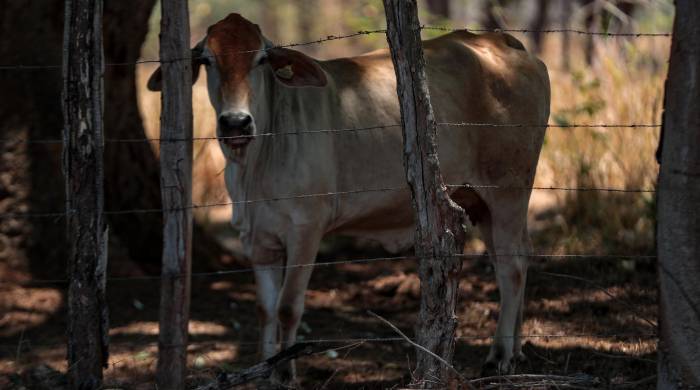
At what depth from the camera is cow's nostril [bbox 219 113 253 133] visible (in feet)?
14.9

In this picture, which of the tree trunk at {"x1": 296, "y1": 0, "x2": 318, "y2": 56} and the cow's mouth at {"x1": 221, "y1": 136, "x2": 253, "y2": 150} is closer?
the cow's mouth at {"x1": 221, "y1": 136, "x2": 253, "y2": 150}

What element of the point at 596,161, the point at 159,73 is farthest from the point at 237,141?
the point at 596,161

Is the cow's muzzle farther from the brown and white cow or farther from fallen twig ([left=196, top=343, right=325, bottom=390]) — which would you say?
fallen twig ([left=196, top=343, right=325, bottom=390])

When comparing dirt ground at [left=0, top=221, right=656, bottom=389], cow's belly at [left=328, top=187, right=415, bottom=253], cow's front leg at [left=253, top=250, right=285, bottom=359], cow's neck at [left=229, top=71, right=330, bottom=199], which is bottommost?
dirt ground at [left=0, top=221, right=656, bottom=389]

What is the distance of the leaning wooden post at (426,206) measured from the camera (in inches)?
146

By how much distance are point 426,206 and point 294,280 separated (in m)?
1.33

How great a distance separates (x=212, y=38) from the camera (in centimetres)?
476

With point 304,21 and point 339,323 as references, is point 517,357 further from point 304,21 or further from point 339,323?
point 304,21

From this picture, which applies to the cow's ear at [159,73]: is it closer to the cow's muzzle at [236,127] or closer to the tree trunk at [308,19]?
the cow's muzzle at [236,127]

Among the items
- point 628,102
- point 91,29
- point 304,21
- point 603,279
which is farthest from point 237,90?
point 304,21

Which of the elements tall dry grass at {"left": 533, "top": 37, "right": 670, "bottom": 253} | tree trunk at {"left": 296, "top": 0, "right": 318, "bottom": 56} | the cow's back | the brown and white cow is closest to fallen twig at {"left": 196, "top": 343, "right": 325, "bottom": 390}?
the brown and white cow

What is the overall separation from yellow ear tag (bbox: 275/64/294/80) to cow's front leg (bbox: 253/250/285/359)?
0.88 metres

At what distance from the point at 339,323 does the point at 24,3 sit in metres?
2.70

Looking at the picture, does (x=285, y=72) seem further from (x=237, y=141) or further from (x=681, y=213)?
(x=681, y=213)
